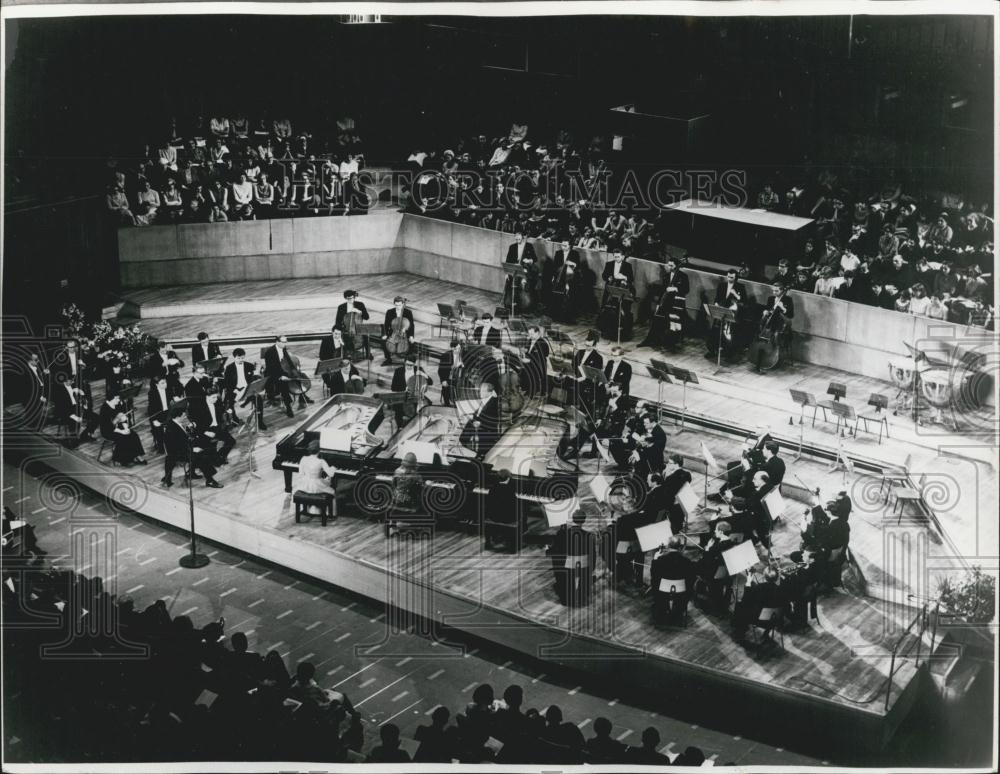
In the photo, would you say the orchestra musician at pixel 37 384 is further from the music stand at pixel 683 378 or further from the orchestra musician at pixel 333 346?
the music stand at pixel 683 378

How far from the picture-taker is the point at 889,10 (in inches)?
383

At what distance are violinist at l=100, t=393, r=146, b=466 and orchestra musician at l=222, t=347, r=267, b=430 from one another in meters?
1.29

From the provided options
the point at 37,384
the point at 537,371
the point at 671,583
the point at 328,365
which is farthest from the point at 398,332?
the point at 671,583

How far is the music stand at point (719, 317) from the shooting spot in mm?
16614

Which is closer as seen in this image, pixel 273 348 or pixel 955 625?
pixel 955 625

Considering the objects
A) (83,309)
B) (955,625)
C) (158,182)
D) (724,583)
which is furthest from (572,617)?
(158,182)

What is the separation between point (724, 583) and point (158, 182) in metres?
12.9

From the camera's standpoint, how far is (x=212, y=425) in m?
15.0

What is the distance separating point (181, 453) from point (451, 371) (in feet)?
12.6

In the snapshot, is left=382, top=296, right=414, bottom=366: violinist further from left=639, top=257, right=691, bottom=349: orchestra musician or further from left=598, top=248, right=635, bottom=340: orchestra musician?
left=639, top=257, right=691, bottom=349: orchestra musician

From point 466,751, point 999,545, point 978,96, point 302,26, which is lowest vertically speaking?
point 466,751

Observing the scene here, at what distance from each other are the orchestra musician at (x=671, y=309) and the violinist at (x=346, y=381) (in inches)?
182

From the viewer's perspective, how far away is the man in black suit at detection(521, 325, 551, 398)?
52.9 ft

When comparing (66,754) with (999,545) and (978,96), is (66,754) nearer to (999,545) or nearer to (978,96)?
(999,545)
